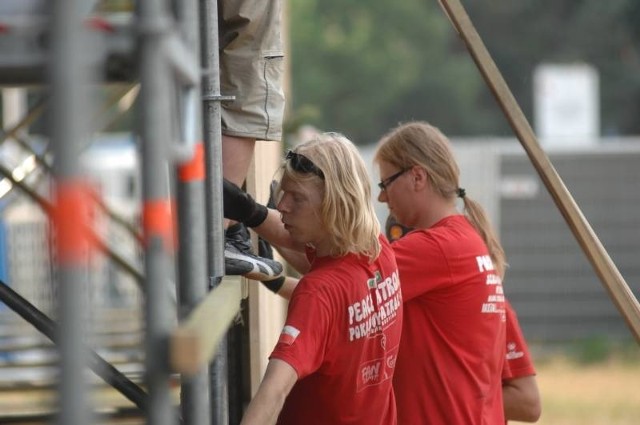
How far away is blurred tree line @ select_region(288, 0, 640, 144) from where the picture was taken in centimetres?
4572

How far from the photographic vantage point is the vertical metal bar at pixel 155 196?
1.75m

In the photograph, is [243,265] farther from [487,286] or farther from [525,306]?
[525,306]

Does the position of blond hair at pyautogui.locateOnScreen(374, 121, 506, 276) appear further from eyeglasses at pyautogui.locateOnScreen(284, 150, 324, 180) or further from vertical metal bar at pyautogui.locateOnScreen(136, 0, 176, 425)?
vertical metal bar at pyautogui.locateOnScreen(136, 0, 176, 425)

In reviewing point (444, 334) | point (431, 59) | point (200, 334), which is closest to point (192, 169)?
point (200, 334)

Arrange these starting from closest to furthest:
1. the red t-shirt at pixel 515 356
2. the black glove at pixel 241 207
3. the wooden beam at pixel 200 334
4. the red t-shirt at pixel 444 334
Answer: the wooden beam at pixel 200 334, the black glove at pixel 241 207, the red t-shirt at pixel 444 334, the red t-shirt at pixel 515 356

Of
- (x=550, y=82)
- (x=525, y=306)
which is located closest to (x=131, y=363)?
(x=525, y=306)

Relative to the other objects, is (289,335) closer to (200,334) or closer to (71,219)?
(200,334)

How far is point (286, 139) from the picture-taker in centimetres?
893

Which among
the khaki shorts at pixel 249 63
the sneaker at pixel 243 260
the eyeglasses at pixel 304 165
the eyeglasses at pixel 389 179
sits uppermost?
the khaki shorts at pixel 249 63

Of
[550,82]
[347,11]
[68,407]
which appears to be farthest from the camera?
[347,11]

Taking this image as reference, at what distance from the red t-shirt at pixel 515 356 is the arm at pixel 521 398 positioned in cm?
2

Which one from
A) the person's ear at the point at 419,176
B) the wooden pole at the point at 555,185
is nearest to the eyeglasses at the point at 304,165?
the person's ear at the point at 419,176

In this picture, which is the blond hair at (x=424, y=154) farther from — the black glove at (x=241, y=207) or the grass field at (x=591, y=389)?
the grass field at (x=591, y=389)

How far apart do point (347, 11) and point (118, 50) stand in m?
51.7
